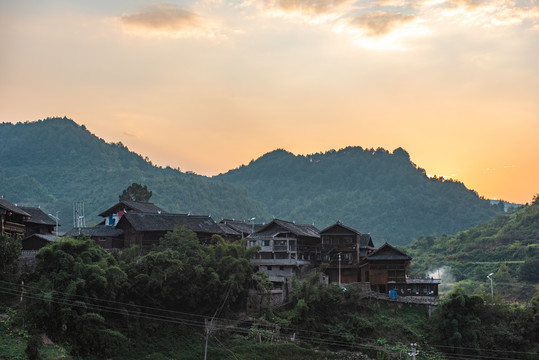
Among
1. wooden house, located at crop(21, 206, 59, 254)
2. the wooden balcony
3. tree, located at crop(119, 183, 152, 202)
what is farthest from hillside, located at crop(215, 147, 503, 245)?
the wooden balcony

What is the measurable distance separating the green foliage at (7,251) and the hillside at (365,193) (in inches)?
4093

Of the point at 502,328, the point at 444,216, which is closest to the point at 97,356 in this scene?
the point at 502,328

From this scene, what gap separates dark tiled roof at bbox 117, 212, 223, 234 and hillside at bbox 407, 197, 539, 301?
3030 centimetres

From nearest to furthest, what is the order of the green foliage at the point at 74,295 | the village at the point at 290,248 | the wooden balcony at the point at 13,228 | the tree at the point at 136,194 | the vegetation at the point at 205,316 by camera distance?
the green foliage at the point at 74,295, the vegetation at the point at 205,316, the wooden balcony at the point at 13,228, the village at the point at 290,248, the tree at the point at 136,194

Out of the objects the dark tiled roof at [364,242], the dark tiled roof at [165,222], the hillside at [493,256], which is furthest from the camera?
the hillside at [493,256]

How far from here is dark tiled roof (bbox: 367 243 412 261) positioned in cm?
5078

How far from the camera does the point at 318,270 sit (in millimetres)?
51812

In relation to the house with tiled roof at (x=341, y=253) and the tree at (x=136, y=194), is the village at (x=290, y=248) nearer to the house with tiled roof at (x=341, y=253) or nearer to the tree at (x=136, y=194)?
the house with tiled roof at (x=341, y=253)

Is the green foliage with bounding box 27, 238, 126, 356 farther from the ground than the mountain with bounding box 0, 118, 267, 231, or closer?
closer

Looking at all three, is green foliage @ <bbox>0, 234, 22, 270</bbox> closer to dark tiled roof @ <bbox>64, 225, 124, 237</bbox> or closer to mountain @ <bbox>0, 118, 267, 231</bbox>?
dark tiled roof @ <bbox>64, 225, 124, 237</bbox>

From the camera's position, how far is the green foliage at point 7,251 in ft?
121

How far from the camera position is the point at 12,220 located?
157 feet

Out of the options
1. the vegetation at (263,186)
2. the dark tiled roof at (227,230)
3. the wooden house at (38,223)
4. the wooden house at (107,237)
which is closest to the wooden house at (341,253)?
the dark tiled roof at (227,230)

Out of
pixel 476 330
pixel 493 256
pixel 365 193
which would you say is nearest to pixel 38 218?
pixel 476 330
